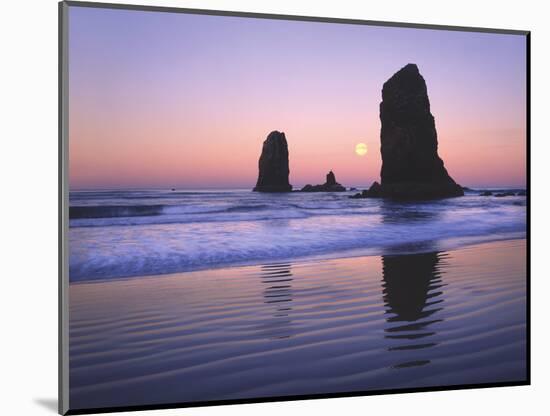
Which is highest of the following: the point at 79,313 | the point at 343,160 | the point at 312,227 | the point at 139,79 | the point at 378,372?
the point at 139,79

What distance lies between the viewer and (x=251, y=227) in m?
4.48

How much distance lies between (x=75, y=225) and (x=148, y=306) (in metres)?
0.63

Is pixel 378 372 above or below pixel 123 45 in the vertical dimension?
below

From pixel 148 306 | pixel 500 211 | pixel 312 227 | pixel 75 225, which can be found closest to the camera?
pixel 75 225

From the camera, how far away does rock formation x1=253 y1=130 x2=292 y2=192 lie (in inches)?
175

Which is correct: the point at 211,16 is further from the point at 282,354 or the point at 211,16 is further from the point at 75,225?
the point at 282,354

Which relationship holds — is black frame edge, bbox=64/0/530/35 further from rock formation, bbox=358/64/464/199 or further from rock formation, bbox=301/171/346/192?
rock formation, bbox=301/171/346/192

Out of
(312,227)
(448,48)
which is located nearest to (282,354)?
(312,227)

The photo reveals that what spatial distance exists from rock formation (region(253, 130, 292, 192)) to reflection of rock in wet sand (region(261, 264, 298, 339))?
0.49 meters

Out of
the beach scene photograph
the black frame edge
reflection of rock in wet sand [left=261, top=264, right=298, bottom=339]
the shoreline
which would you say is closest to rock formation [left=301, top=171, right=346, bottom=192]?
the beach scene photograph

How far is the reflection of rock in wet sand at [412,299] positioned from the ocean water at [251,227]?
10 cm

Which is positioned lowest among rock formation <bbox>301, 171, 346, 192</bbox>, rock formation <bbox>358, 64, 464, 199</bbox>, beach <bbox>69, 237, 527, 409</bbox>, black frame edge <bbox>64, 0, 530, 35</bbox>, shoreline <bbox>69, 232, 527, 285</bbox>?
beach <bbox>69, 237, 527, 409</bbox>

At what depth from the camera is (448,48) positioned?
15.8ft

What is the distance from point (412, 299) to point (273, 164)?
1187mm
